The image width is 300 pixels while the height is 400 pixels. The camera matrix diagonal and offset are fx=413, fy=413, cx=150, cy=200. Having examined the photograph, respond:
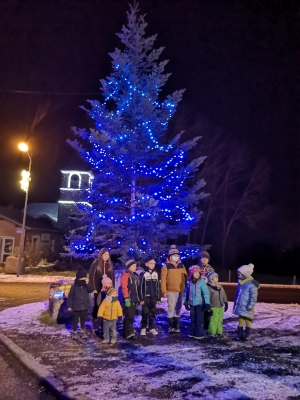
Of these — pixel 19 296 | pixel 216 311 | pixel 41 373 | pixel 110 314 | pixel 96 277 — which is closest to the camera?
pixel 41 373

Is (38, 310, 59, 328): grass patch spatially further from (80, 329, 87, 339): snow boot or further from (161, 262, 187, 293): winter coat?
(161, 262, 187, 293): winter coat

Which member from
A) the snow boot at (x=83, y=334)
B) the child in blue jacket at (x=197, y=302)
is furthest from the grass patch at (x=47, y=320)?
the child in blue jacket at (x=197, y=302)

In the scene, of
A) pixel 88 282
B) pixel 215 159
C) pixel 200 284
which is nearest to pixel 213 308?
pixel 200 284

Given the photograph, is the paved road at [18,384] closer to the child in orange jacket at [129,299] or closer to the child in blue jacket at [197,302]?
the child in orange jacket at [129,299]

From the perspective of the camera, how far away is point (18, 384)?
5.85m

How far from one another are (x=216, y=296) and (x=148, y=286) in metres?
1.50

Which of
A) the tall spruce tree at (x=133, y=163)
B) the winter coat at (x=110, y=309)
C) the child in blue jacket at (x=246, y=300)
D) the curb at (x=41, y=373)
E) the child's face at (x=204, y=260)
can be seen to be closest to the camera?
the curb at (x=41, y=373)

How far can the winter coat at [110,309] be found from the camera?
318 inches

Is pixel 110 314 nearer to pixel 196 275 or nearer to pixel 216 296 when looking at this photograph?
A: pixel 196 275

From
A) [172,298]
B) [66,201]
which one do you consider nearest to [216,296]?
[172,298]

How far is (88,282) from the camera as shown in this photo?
909 cm

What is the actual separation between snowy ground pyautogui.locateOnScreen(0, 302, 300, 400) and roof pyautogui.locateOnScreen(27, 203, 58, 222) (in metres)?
39.9

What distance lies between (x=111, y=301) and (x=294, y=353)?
354cm

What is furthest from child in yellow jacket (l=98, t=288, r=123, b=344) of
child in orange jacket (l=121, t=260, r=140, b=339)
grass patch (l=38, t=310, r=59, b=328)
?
grass patch (l=38, t=310, r=59, b=328)
